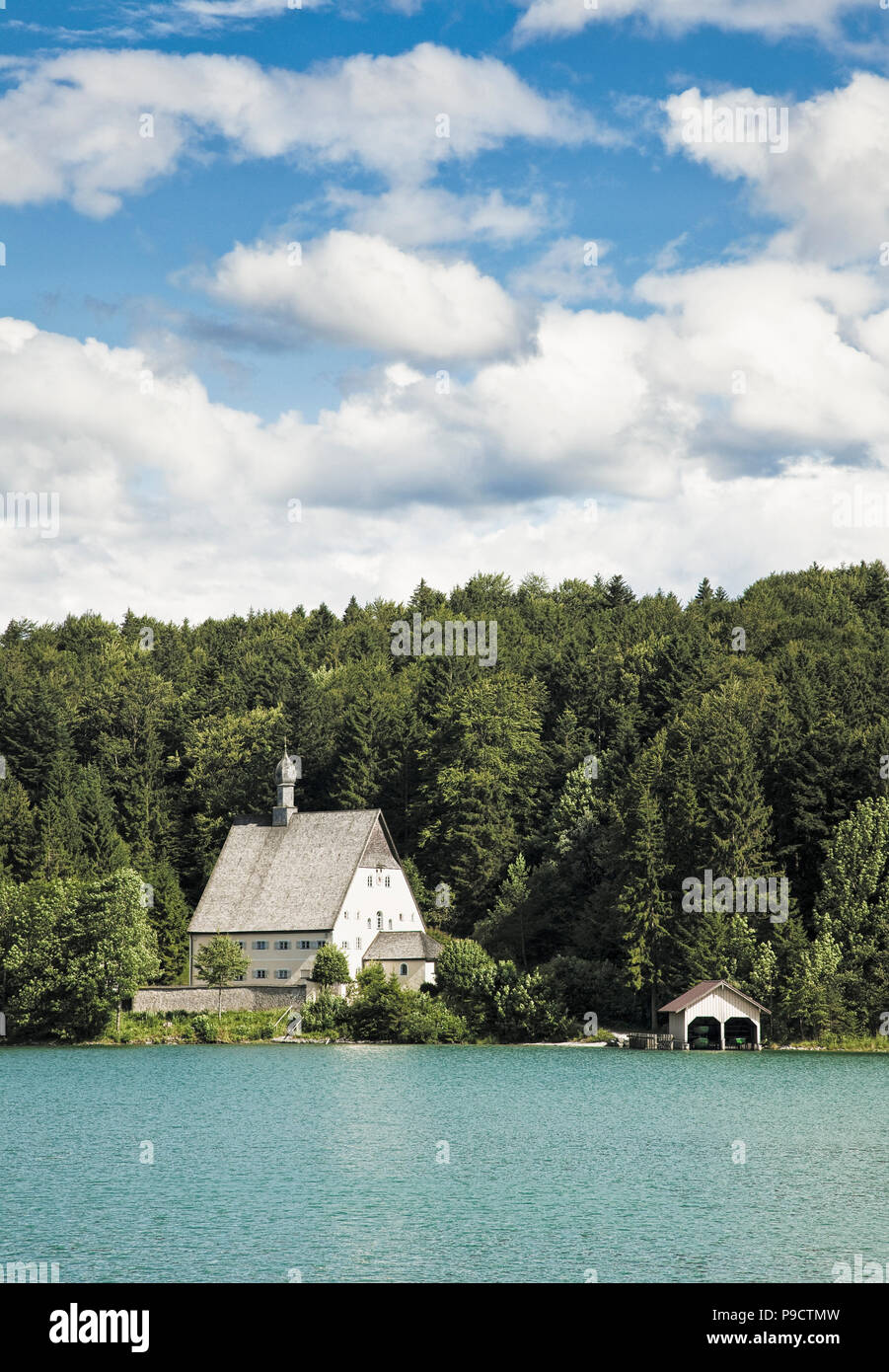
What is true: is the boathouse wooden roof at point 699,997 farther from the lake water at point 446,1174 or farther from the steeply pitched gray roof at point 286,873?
the steeply pitched gray roof at point 286,873

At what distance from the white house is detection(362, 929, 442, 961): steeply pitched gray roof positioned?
2.0 inches

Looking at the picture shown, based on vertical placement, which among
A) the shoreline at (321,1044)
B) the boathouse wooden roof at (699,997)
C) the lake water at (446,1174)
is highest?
the boathouse wooden roof at (699,997)

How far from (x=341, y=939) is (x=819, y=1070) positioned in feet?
106

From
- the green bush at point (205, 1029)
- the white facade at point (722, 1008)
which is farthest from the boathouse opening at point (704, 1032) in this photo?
the green bush at point (205, 1029)

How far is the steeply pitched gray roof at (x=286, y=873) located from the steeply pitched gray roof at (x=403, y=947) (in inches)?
110

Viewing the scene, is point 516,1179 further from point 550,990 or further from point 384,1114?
point 550,990

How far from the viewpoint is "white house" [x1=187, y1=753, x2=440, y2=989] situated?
256 ft

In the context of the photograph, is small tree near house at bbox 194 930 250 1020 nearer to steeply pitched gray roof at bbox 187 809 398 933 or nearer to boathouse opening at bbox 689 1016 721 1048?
steeply pitched gray roof at bbox 187 809 398 933

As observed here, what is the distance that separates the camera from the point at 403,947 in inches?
3056

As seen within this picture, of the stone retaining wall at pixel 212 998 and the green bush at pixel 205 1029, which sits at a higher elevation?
the stone retaining wall at pixel 212 998

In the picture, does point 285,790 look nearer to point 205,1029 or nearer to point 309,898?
point 309,898

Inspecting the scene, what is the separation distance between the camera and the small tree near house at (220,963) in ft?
242

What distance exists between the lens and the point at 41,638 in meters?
128
